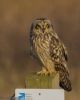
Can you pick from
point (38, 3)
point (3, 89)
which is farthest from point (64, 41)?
point (3, 89)

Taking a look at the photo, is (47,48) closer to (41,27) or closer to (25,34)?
(41,27)

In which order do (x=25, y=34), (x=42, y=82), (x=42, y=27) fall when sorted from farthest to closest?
1. (x=25, y=34)
2. (x=42, y=27)
3. (x=42, y=82)

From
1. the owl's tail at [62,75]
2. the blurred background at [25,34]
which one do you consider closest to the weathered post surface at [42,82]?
the owl's tail at [62,75]

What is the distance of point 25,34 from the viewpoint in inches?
103

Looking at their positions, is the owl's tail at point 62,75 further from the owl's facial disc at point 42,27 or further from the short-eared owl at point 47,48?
the owl's facial disc at point 42,27

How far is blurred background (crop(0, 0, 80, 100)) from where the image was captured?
101 inches

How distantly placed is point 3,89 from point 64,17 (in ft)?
1.91

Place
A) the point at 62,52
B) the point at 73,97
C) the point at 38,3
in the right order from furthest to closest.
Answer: the point at 38,3
the point at 73,97
the point at 62,52

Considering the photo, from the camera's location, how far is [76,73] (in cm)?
256

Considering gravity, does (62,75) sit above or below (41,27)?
below

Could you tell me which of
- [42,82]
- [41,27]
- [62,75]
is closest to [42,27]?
[41,27]

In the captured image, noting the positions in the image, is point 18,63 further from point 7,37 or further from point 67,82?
point 67,82

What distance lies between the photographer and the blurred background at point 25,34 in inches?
101

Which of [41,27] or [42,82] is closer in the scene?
[42,82]
